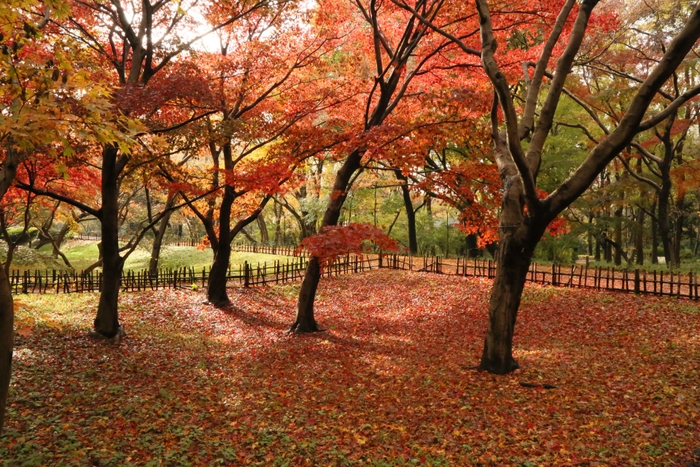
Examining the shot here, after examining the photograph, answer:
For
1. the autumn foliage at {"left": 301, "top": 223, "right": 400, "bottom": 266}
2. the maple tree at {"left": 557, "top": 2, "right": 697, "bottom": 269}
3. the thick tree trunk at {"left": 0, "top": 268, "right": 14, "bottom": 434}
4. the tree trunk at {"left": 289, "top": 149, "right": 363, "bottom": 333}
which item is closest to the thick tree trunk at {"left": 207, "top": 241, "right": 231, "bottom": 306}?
the tree trunk at {"left": 289, "top": 149, "right": 363, "bottom": 333}

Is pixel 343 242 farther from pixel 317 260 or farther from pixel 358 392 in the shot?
pixel 358 392

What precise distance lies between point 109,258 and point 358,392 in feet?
23.9

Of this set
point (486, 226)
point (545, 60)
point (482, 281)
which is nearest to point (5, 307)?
point (545, 60)

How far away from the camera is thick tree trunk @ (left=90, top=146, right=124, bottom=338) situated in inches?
413

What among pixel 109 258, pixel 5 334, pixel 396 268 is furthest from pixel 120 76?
pixel 396 268

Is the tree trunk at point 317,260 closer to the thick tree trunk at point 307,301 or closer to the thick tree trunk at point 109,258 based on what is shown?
the thick tree trunk at point 307,301

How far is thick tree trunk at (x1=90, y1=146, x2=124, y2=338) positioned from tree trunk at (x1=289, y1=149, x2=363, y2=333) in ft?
15.2

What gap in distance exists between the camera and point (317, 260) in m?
11.7

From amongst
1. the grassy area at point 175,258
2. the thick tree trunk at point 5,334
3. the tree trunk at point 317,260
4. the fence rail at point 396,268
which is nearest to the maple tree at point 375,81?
the tree trunk at point 317,260

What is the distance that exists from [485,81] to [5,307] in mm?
12694

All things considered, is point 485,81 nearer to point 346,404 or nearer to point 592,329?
point 592,329

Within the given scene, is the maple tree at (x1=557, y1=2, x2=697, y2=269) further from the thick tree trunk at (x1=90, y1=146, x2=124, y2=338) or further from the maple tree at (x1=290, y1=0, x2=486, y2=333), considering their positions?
the thick tree trunk at (x1=90, y1=146, x2=124, y2=338)

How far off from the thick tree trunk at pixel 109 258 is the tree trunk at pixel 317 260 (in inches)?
183

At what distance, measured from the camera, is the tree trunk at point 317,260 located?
11297 millimetres
